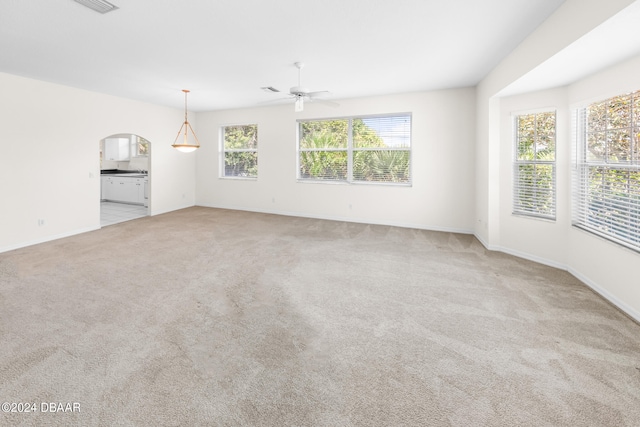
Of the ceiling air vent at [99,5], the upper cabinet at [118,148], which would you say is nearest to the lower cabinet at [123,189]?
the upper cabinet at [118,148]

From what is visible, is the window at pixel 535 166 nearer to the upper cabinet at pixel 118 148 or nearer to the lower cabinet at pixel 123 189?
the lower cabinet at pixel 123 189

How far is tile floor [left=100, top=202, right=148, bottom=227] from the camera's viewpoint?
6945 mm

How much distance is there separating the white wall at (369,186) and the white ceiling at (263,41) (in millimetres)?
686

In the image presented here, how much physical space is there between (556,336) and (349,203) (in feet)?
15.8

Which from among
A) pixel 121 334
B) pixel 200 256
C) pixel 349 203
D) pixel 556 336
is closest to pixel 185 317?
pixel 121 334

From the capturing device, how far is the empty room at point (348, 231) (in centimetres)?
181

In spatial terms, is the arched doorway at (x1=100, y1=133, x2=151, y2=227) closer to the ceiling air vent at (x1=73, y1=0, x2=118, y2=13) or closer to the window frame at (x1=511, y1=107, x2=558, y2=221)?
the ceiling air vent at (x1=73, y1=0, x2=118, y2=13)

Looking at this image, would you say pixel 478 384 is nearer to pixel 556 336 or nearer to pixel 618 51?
pixel 556 336

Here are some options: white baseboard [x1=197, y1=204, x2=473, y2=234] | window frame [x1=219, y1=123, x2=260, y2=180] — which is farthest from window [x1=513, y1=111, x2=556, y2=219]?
window frame [x1=219, y1=123, x2=260, y2=180]

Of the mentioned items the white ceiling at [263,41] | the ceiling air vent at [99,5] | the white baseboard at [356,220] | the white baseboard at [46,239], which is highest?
the white ceiling at [263,41]

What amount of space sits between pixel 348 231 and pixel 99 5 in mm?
4670

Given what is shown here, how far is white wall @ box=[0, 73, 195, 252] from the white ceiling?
40 centimetres

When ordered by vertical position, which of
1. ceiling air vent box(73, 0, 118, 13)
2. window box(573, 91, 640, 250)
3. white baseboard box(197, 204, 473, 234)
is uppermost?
ceiling air vent box(73, 0, 118, 13)

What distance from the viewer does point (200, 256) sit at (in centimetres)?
434
